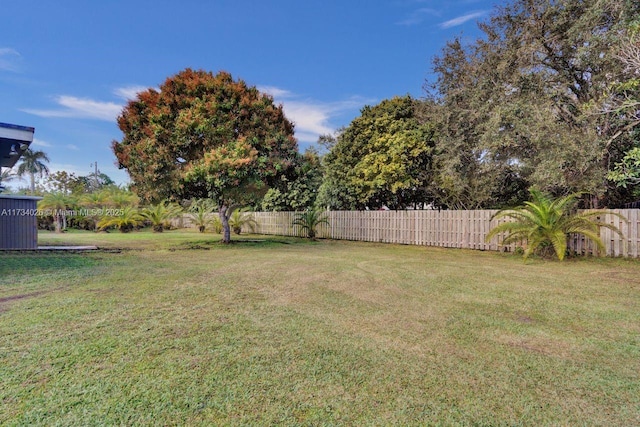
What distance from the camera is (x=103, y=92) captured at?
14430 millimetres

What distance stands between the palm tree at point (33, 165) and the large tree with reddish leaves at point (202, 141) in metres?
26.7

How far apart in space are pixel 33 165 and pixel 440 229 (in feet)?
117

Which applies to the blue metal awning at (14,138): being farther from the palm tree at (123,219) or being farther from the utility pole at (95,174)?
the utility pole at (95,174)

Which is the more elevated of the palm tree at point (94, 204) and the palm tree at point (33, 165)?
the palm tree at point (33, 165)

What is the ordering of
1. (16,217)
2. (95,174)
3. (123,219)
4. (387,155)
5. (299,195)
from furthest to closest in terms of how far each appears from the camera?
1. (95,174)
2. (299,195)
3. (123,219)
4. (387,155)
5. (16,217)

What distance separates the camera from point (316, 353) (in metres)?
2.54

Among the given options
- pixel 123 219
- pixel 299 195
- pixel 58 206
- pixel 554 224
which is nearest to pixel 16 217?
pixel 123 219

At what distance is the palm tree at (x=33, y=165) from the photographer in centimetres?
2967

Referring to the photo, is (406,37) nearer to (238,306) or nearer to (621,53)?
(621,53)

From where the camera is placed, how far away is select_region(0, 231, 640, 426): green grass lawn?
1.82 metres

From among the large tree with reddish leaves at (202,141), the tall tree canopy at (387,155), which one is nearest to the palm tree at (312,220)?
the tall tree canopy at (387,155)

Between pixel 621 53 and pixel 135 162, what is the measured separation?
12.9 m

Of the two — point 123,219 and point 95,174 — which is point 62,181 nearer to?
point 95,174

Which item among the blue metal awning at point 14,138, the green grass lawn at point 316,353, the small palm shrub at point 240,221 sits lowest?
the green grass lawn at point 316,353
